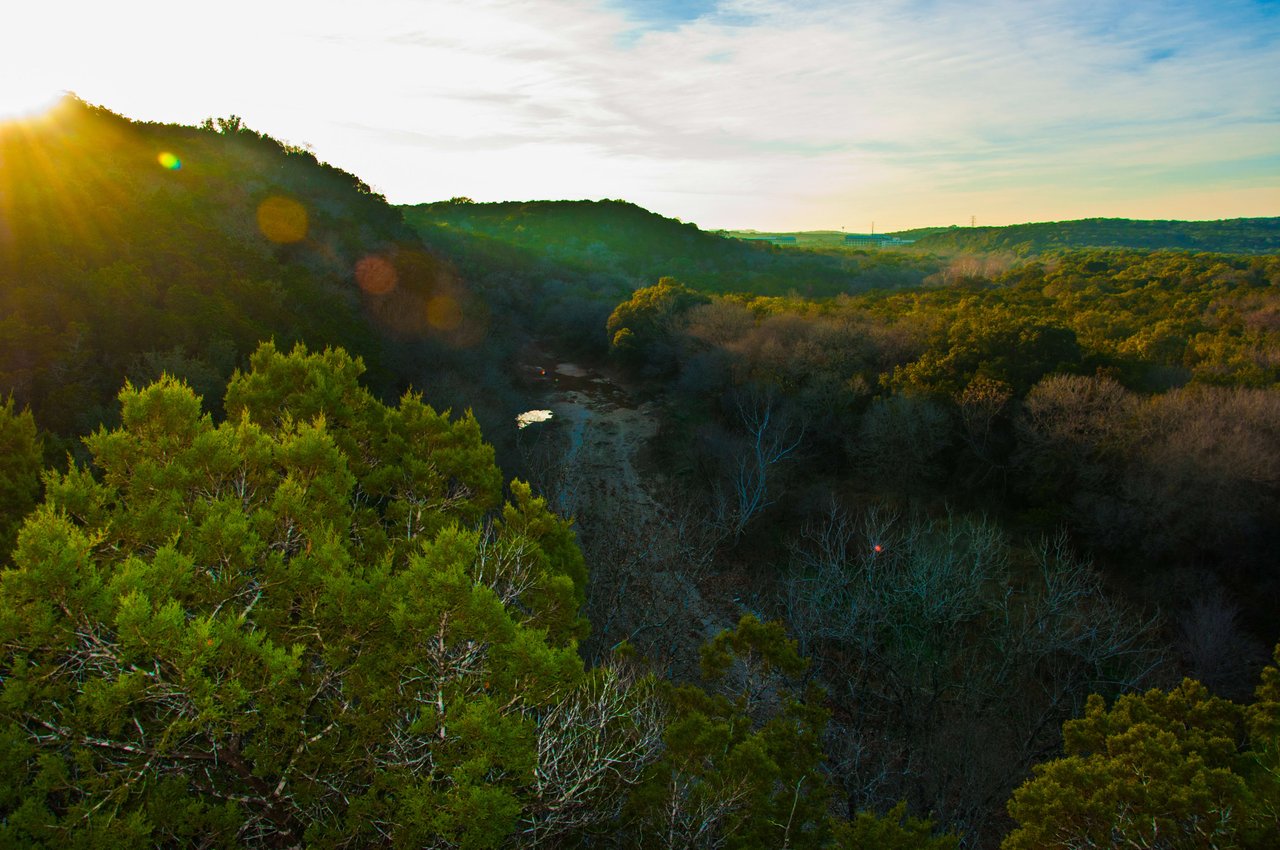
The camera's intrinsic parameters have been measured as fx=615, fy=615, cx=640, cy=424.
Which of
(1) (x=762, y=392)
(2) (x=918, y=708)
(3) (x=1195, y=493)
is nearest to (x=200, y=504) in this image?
(2) (x=918, y=708)

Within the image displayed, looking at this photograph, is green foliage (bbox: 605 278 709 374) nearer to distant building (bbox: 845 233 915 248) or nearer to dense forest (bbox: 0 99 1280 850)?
dense forest (bbox: 0 99 1280 850)

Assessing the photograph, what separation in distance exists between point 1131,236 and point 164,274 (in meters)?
112

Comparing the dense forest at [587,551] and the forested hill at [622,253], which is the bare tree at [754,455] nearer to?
the dense forest at [587,551]

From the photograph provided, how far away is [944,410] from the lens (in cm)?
2366

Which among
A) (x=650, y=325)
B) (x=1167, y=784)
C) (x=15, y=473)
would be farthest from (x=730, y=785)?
(x=650, y=325)

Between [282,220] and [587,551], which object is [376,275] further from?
[587,551]

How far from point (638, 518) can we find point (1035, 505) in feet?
45.8

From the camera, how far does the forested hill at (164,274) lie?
14.9 meters

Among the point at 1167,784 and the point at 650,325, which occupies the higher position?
the point at 650,325

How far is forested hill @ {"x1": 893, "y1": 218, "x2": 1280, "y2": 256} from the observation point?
7862 centimetres

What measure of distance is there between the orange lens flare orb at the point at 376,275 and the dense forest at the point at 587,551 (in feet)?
1.42

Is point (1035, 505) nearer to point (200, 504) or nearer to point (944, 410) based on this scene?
point (944, 410)

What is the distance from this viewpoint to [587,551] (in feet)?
66.8

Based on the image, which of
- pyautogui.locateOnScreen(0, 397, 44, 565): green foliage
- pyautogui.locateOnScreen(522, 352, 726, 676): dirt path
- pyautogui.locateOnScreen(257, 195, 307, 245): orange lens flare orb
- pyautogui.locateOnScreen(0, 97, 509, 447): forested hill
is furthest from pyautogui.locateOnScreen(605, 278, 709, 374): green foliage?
pyautogui.locateOnScreen(0, 397, 44, 565): green foliage
